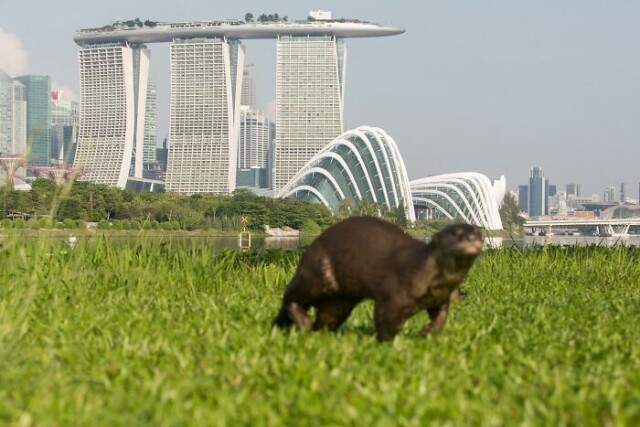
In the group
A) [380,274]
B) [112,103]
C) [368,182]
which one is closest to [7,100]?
[380,274]

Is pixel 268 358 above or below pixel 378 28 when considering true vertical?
below

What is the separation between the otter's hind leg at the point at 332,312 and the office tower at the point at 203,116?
15371 cm

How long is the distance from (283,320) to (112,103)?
556 feet

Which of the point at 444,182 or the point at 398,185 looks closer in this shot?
the point at 398,185

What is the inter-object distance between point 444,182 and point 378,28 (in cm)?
4958

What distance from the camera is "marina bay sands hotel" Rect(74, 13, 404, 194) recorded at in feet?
534

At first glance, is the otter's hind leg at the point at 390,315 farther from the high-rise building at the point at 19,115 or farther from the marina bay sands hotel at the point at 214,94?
the marina bay sands hotel at the point at 214,94

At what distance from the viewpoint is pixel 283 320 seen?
5578 mm

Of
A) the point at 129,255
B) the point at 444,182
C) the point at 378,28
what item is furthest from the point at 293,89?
the point at 129,255

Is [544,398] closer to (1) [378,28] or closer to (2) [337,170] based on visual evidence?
(2) [337,170]

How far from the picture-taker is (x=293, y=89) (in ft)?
551

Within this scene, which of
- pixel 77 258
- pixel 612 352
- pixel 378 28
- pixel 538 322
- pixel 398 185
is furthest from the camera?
pixel 378 28

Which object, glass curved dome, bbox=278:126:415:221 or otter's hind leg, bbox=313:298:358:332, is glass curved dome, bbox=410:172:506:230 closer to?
glass curved dome, bbox=278:126:415:221

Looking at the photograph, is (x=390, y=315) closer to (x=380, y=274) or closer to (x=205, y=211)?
(x=380, y=274)
